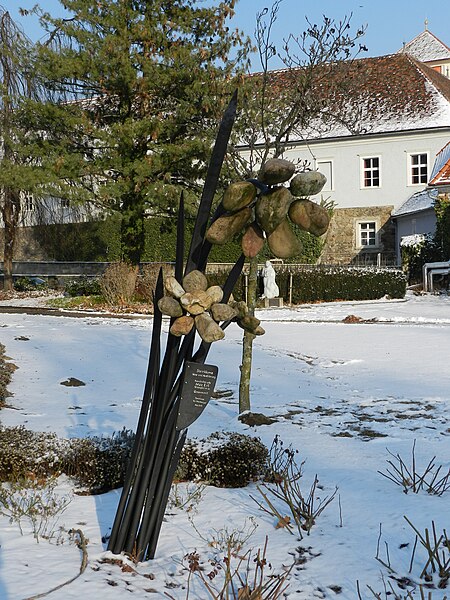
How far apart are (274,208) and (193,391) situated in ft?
2.97

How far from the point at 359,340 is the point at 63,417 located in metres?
6.59

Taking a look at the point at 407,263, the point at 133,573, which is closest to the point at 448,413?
the point at 133,573

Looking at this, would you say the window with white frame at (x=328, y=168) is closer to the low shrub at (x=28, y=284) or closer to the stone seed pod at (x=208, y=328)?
the low shrub at (x=28, y=284)

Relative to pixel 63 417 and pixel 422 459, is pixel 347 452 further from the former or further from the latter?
pixel 63 417

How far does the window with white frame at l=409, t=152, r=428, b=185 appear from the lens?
3057 cm

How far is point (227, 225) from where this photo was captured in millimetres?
2699

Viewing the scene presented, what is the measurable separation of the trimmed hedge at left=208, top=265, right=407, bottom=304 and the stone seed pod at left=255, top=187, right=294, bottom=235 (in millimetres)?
17235

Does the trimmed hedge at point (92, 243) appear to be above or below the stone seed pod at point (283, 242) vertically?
above

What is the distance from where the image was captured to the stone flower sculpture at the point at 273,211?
254 cm

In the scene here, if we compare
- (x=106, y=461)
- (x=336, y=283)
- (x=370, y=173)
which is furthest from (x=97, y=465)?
(x=370, y=173)

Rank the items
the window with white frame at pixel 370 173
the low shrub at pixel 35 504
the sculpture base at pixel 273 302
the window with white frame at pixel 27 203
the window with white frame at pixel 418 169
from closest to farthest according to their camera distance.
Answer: the low shrub at pixel 35 504
the sculpture base at pixel 273 302
the window with white frame at pixel 27 203
the window with white frame at pixel 418 169
the window with white frame at pixel 370 173

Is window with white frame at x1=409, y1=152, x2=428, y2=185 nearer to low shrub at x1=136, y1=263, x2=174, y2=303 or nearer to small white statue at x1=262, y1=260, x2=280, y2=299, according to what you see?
small white statue at x1=262, y1=260, x2=280, y2=299

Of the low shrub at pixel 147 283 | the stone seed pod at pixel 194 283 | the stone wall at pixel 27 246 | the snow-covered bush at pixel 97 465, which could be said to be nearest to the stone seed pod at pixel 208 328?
the stone seed pod at pixel 194 283

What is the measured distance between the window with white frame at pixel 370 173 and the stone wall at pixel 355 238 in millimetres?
1097
